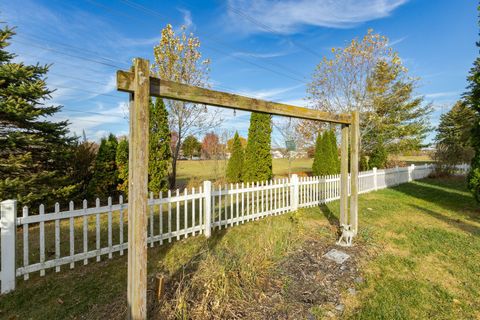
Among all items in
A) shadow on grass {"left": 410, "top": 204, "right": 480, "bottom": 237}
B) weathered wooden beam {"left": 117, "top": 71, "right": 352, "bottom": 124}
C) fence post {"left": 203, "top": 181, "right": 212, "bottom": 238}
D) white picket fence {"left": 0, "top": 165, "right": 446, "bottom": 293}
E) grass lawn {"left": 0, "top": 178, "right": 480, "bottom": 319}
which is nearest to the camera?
weathered wooden beam {"left": 117, "top": 71, "right": 352, "bottom": 124}

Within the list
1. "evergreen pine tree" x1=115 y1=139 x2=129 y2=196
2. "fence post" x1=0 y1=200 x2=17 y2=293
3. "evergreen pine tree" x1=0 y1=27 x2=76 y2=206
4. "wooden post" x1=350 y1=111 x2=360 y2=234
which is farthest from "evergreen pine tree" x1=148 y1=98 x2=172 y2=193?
"wooden post" x1=350 y1=111 x2=360 y2=234

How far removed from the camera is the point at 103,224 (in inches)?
205

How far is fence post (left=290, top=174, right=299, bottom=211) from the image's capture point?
21.6ft

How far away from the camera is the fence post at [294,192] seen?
6578 mm

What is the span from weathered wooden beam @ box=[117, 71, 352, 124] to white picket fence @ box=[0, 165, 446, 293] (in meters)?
2.01

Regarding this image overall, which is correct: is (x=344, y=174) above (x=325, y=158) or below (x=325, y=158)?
below

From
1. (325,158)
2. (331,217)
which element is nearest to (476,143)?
(331,217)

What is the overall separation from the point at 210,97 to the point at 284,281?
7.71 feet

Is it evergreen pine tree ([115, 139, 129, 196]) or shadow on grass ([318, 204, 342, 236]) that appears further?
evergreen pine tree ([115, 139, 129, 196])

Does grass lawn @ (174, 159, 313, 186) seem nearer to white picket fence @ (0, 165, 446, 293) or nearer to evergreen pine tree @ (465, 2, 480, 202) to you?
white picket fence @ (0, 165, 446, 293)

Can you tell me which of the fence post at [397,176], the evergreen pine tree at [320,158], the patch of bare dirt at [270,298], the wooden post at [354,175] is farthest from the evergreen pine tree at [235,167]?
the patch of bare dirt at [270,298]

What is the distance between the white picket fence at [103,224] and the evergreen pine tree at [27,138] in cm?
69

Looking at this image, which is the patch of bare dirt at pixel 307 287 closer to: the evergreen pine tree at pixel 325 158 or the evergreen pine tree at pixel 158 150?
the evergreen pine tree at pixel 158 150

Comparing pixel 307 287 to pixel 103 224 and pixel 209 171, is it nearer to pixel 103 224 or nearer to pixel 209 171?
pixel 103 224
